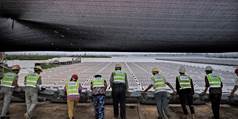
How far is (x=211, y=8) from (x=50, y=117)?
6.58 m

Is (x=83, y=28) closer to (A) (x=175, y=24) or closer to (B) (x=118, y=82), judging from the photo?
(B) (x=118, y=82)

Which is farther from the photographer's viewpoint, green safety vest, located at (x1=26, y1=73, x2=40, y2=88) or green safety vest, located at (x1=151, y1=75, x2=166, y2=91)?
green safety vest, located at (x1=151, y1=75, x2=166, y2=91)

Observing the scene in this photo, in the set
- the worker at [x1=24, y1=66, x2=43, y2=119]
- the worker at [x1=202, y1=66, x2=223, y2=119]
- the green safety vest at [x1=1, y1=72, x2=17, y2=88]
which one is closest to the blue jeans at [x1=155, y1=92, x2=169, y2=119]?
the worker at [x1=202, y1=66, x2=223, y2=119]

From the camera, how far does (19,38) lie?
26.6 ft

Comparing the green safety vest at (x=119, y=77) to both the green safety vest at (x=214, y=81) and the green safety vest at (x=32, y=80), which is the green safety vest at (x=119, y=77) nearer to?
the green safety vest at (x=32, y=80)

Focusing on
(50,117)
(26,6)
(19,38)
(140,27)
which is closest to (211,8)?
(140,27)

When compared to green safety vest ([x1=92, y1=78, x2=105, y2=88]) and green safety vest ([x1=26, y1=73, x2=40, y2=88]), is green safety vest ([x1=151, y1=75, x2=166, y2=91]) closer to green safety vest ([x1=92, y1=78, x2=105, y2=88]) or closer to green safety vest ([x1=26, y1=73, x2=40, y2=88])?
green safety vest ([x1=92, y1=78, x2=105, y2=88])

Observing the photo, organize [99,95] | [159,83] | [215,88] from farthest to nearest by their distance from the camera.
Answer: [159,83] → [215,88] → [99,95]

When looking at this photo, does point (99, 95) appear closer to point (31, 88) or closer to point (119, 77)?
point (119, 77)

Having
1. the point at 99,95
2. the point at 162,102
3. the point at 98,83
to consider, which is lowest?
the point at 162,102

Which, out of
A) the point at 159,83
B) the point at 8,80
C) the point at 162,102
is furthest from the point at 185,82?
the point at 8,80

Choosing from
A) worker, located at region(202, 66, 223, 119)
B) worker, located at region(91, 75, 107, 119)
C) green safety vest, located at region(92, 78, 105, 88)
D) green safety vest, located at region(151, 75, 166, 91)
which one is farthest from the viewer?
green safety vest, located at region(151, 75, 166, 91)

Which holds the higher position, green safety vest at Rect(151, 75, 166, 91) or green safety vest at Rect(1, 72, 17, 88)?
green safety vest at Rect(1, 72, 17, 88)

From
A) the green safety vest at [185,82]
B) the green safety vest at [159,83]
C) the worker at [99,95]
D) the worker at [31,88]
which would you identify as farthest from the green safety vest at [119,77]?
the worker at [31,88]
